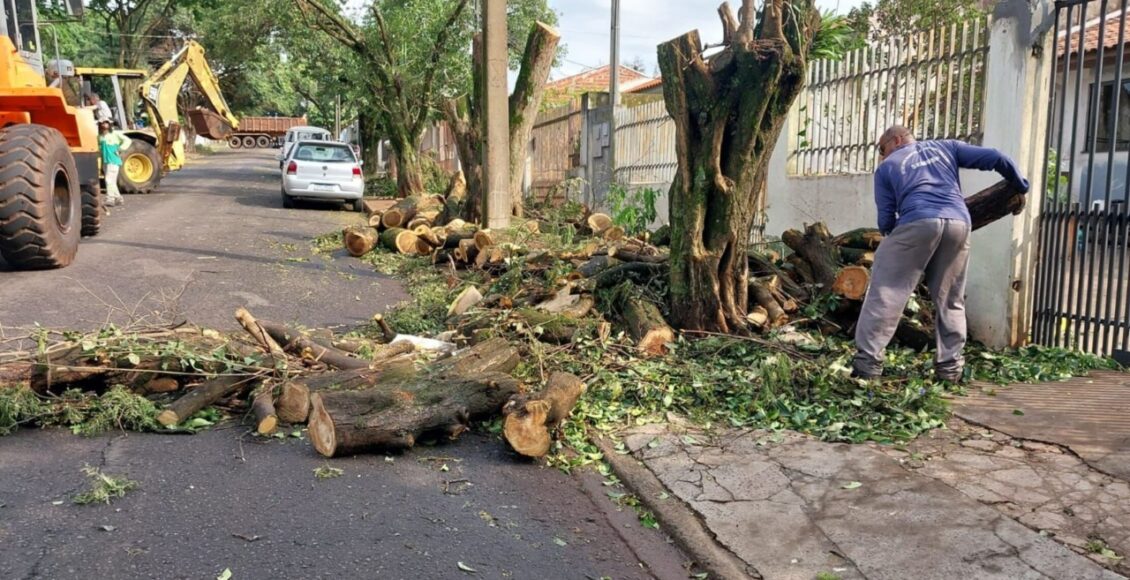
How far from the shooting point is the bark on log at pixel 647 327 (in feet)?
19.8

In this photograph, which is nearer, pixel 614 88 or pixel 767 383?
pixel 767 383

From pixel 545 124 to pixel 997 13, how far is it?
13.3 m

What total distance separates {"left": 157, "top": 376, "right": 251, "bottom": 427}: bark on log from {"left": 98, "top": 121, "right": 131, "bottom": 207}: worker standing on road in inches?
505

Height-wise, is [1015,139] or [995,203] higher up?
[1015,139]

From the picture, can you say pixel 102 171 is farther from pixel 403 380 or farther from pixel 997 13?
pixel 997 13

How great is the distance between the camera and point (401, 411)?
4.43 metres

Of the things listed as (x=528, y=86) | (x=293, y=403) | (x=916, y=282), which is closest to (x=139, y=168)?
(x=528, y=86)

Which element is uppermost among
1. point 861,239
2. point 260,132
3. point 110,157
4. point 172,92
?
point 260,132

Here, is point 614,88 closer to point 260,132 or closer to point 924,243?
point 924,243

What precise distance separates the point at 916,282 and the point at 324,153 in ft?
48.8

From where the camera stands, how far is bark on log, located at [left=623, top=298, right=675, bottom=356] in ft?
19.8

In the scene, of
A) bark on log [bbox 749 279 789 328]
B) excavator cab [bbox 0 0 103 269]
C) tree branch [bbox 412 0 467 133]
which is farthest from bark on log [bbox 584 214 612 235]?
tree branch [bbox 412 0 467 133]

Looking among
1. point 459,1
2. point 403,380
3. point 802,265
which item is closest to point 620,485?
point 403,380

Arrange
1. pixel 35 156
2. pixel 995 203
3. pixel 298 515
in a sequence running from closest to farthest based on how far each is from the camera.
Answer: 1. pixel 298 515
2. pixel 995 203
3. pixel 35 156
